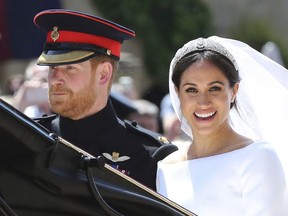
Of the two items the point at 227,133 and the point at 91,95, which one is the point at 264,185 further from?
the point at 91,95

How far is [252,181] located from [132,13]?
16.2 metres

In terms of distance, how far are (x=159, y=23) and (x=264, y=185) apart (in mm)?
16980

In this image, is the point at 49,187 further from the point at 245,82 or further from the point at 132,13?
the point at 132,13

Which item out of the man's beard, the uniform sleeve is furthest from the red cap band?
the uniform sleeve

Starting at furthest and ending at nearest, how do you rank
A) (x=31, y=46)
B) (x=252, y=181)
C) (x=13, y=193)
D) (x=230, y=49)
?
(x=31, y=46) → (x=230, y=49) → (x=252, y=181) → (x=13, y=193)

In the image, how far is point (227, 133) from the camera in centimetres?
347

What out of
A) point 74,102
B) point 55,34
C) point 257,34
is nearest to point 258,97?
point 74,102

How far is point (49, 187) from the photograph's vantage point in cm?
220

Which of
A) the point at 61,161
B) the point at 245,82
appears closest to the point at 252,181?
the point at 245,82

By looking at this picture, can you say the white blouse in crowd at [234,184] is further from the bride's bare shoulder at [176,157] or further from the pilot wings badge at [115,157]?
the pilot wings badge at [115,157]

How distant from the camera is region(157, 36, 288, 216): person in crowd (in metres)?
3.22

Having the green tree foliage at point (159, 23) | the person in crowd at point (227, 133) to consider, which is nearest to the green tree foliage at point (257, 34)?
the green tree foliage at point (159, 23)

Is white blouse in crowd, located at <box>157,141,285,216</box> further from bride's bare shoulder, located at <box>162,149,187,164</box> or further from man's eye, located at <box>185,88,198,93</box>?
man's eye, located at <box>185,88,198,93</box>

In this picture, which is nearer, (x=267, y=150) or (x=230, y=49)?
(x=267, y=150)
